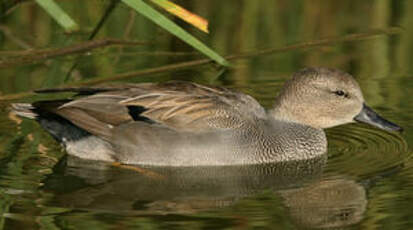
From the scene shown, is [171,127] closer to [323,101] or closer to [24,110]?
[24,110]

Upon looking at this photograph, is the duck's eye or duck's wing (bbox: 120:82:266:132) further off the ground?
the duck's eye

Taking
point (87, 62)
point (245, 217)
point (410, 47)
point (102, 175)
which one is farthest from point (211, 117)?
point (410, 47)

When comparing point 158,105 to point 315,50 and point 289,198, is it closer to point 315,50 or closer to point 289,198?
point 289,198

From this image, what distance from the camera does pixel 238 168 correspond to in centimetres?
845

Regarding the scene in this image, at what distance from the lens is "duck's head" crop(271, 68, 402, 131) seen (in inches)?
348

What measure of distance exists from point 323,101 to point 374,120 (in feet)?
1.56

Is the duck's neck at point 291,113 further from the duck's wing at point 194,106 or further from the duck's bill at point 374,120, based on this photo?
the duck's bill at point 374,120

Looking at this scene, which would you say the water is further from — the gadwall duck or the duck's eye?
the duck's eye

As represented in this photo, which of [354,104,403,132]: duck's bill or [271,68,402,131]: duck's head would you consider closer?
[354,104,403,132]: duck's bill

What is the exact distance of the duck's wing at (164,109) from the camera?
8.58 metres

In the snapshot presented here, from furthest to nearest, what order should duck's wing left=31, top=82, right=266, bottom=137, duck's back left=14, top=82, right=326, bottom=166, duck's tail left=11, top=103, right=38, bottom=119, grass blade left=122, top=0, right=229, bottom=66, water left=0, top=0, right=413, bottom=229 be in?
duck's tail left=11, top=103, right=38, bottom=119 < duck's wing left=31, top=82, right=266, bottom=137 < duck's back left=14, top=82, right=326, bottom=166 < grass blade left=122, top=0, right=229, bottom=66 < water left=0, top=0, right=413, bottom=229

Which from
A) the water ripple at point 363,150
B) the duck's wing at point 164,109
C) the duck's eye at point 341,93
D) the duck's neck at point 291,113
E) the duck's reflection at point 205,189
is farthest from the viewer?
the duck's neck at point 291,113

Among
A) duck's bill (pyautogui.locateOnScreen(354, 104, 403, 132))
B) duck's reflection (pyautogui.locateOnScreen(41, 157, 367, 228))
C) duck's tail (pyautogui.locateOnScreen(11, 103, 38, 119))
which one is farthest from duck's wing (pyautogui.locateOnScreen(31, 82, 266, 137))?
duck's bill (pyautogui.locateOnScreen(354, 104, 403, 132))

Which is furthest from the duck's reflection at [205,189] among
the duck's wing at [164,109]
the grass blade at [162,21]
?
the grass blade at [162,21]
